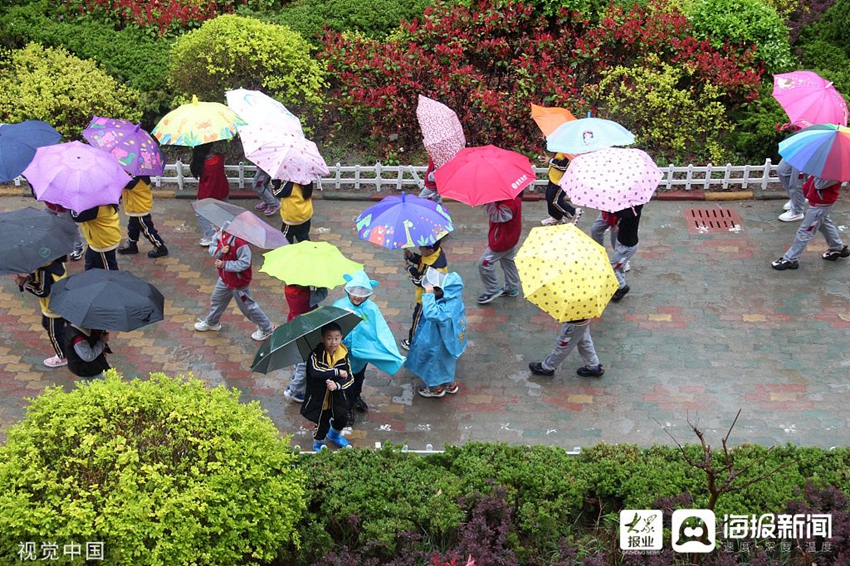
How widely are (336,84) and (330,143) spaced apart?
1.29m

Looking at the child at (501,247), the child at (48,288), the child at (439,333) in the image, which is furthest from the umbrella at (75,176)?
the child at (501,247)

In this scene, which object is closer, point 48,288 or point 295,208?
point 48,288

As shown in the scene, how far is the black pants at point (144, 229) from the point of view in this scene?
1145 cm

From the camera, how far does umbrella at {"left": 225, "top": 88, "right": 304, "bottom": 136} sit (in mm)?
10898

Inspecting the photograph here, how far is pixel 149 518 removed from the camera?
6652 millimetres

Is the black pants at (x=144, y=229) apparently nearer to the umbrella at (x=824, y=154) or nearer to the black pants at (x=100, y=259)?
the black pants at (x=100, y=259)

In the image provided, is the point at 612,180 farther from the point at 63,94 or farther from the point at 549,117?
the point at 63,94

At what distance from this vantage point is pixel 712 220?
40.7 ft

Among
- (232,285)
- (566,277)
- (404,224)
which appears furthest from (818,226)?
(232,285)

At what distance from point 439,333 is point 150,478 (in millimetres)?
3345

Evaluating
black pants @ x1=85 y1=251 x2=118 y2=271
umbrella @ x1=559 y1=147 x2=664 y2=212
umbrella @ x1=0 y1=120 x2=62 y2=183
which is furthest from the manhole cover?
umbrella @ x1=0 y1=120 x2=62 y2=183

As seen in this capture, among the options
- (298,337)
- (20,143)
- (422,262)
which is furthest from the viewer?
(20,143)

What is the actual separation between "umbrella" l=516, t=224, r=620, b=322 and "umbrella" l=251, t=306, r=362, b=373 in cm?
177

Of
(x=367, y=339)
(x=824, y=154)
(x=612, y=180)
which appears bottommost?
(x=367, y=339)
